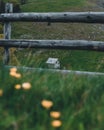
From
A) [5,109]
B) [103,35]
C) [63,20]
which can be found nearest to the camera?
[5,109]

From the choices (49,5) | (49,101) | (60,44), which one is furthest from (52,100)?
(49,5)

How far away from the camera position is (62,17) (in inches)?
327

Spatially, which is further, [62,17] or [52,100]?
[62,17]

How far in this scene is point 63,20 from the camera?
836 centimetres

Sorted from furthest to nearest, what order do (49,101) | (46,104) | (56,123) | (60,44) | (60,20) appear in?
(60,20) → (60,44) → (49,101) → (46,104) → (56,123)

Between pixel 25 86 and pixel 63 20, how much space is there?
4667 mm

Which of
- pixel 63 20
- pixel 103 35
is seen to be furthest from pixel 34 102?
pixel 103 35

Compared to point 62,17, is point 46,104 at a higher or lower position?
higher

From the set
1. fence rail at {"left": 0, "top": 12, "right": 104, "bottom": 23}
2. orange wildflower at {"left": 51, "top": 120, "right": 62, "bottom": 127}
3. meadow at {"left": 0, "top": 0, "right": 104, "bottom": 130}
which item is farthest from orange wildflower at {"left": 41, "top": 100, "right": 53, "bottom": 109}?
fence rail at {"left": 0, "top": 12, "right": 104, "bottom": 23}

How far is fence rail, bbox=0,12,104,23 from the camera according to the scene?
26.3 feet

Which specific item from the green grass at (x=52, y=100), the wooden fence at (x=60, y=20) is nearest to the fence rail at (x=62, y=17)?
the wooden fence at (x=60, y=20)

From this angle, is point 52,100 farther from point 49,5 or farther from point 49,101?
point 49,5

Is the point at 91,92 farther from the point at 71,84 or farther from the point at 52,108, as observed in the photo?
the point at 52,108

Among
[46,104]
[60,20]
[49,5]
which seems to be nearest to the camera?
[46,104]
